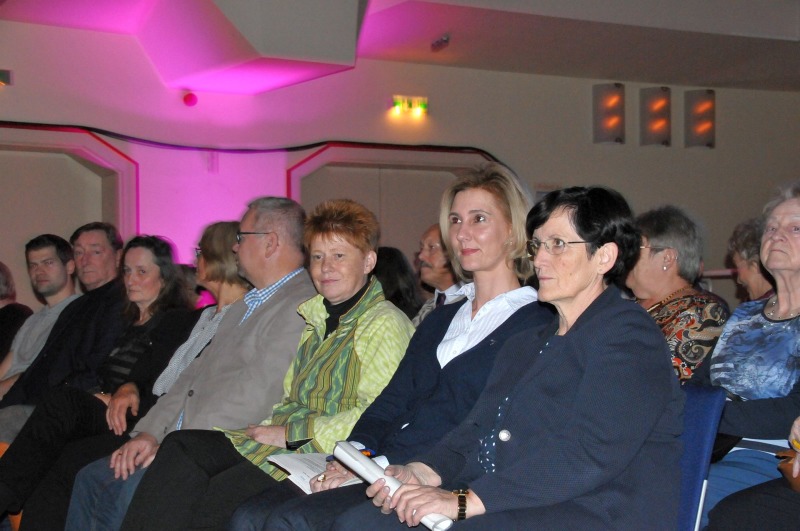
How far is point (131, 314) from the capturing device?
14.3ft

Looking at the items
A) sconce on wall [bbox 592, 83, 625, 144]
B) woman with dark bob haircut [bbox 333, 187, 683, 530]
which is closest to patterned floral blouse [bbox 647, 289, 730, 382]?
woman with dark bob haircut [bbox 333, 187, 683, 530]

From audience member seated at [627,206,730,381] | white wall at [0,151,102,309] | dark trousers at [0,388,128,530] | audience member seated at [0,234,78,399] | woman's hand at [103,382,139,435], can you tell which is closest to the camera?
audience member seated at [627,206,730,381]

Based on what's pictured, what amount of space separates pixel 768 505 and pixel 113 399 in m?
2.65

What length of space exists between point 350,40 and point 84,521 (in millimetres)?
3968

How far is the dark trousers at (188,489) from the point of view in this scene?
2.86 metres

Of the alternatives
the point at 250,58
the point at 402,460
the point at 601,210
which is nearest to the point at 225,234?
the point at 402,460

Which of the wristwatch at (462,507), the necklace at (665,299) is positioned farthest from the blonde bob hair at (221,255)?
the wristwatch at (462,507)

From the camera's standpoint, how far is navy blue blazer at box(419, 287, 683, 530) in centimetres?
192

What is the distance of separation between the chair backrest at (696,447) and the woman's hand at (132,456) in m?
1.96

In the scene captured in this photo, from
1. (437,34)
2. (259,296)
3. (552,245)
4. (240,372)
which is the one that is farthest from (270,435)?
(437,34)

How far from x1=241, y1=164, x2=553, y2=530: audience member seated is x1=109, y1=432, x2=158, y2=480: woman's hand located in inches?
32.0

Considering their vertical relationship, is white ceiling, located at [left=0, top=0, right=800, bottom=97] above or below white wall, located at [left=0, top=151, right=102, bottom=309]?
above

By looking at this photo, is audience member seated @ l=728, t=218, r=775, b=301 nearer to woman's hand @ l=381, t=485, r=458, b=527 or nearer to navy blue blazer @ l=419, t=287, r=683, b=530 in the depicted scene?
navy blue blazer @ l=419, t=287, r=683, b=530

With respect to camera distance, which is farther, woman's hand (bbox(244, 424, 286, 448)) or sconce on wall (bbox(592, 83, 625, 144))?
sconce on wall (bbox(592, 83, 625, 144))
